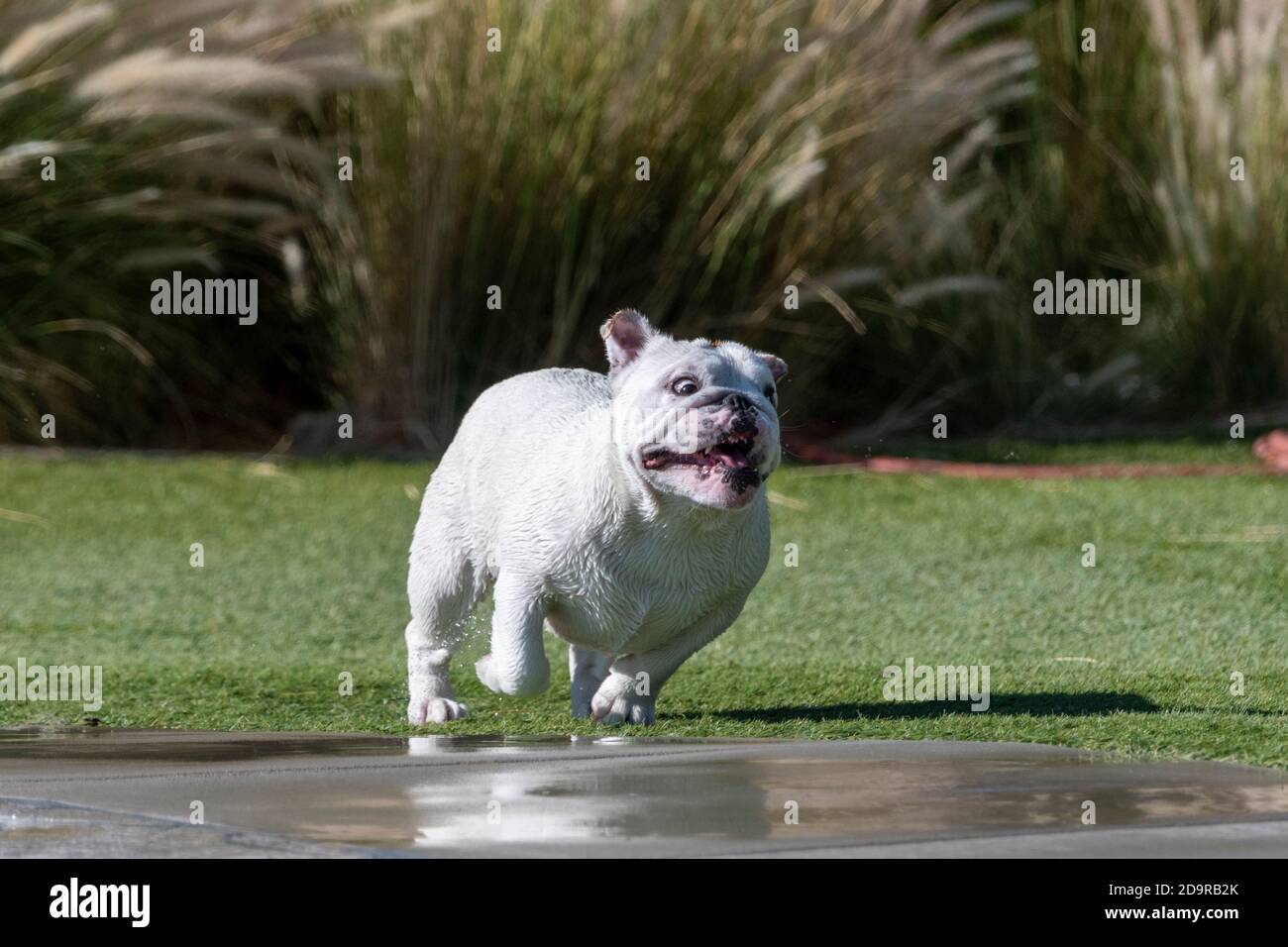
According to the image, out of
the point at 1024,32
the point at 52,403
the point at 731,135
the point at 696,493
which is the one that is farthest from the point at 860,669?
the point at 1024,32

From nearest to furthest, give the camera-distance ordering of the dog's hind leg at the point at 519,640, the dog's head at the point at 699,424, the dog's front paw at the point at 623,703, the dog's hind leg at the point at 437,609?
the dog's head at the point at 699,424 < the dog's hind leg at the point at 519,640 < the dog's front paw at the point at 623,703 < the dog's hind leg at the point at 437,609

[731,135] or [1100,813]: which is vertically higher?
[731,135]

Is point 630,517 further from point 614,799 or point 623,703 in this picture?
point 614,799

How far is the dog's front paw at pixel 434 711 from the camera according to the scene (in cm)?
448

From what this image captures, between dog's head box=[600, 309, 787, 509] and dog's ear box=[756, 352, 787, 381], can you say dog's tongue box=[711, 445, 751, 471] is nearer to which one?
dog's head box=[600, 309, 787, 509]

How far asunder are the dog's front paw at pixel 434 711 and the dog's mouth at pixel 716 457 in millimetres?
848

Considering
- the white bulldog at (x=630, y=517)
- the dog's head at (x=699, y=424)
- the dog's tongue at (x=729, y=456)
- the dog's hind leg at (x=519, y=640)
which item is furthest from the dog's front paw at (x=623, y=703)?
the dog's tongue at (x=729, y=456)

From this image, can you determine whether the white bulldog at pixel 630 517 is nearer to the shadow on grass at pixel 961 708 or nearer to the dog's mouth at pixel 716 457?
the dog's mouth at pixel 716 457

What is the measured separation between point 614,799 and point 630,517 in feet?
2.99

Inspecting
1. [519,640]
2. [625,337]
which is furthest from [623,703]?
[625,337]

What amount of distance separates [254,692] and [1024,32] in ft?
23.3

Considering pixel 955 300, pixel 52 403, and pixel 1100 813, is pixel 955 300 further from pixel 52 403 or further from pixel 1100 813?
pixel 1100 813

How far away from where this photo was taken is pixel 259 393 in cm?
973

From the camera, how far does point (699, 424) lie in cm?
389
